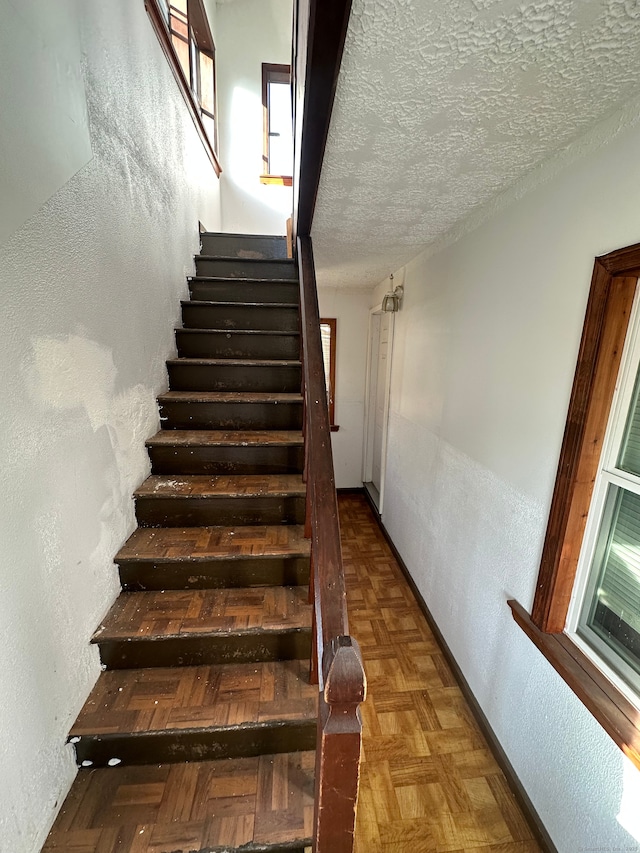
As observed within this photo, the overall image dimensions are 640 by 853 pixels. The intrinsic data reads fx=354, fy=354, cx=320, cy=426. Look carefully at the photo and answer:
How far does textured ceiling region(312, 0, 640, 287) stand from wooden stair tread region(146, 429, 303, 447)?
1090 millimetres

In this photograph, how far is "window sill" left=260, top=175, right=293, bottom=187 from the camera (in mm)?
3600

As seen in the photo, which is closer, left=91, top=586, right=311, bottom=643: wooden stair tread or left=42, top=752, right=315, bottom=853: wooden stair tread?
left=42, top=752, right=315, bottom=853: wooden stair tread

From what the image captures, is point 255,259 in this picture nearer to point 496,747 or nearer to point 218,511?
point 218,511

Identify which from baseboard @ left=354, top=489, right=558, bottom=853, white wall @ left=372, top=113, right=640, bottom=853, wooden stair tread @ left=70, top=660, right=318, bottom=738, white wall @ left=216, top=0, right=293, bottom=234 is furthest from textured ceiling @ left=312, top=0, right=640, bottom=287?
white wall @ left=216, top=0, right=293, bottom=234

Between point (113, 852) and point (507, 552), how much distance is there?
151 centimetres

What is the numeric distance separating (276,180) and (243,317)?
2.36m

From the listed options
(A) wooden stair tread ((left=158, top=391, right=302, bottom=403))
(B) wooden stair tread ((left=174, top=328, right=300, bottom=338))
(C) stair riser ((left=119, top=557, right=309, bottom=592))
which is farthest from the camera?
(B) wooden stair tread ((left=174, top=328, right=300, bottom=338))

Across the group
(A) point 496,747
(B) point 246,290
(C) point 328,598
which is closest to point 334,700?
(C) point 328,598

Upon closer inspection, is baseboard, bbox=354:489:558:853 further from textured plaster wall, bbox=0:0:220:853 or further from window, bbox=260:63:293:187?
window, bbox=260:63:293:187

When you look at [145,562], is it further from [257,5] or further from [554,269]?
[257,5]

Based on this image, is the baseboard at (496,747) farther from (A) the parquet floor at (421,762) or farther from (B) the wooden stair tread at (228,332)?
(B) the wooden stair tread at (228,332)

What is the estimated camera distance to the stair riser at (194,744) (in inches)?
41.0

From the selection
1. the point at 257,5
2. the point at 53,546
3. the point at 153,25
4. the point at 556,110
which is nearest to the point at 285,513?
the point at 53,546

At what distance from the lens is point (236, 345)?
6.78 feet
